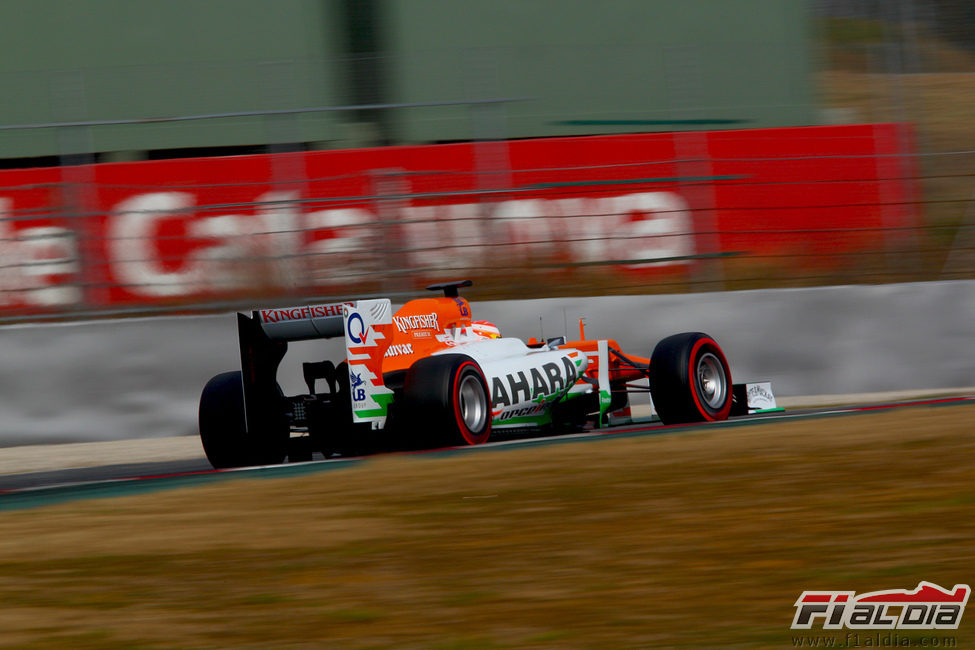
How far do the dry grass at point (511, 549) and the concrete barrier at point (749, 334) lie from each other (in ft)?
12.2

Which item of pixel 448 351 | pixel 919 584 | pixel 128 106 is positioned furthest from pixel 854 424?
pixel 128 106

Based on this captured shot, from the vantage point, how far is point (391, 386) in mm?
7641

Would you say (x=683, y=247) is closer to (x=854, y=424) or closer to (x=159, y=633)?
(x=854, y=424)

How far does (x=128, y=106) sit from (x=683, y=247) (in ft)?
Result: 16.1

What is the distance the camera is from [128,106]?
37.8ft

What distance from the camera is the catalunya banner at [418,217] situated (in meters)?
10.4

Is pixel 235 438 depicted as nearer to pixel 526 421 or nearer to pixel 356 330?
pixel 356 330

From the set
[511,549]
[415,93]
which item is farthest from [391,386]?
[415,93]

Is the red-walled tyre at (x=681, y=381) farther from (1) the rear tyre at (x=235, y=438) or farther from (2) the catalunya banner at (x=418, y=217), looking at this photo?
(2) the catalunya banner at (x=418, y=217)

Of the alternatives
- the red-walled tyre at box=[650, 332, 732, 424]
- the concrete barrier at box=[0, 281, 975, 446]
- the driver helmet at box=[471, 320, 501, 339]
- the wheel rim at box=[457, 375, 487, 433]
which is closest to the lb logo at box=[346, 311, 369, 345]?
the wheel rim at box=[457, 375, 487, 433]

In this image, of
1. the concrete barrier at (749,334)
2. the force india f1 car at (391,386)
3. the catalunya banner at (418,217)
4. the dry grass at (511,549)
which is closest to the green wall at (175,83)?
the catalunya banner at (418,217)

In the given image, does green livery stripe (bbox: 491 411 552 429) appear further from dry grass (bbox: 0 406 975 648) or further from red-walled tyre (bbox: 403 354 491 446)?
dry grass (bbox: 0 406 975 648)

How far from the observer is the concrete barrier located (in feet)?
33.0

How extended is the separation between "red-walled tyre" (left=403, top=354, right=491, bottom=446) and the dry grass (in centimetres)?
63
